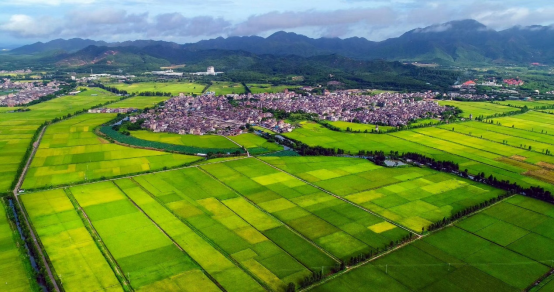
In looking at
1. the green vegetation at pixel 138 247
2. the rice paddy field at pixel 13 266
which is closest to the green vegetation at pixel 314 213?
the green vegetation at pixel 138 247

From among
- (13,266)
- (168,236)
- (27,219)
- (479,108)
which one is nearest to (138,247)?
(168,236)

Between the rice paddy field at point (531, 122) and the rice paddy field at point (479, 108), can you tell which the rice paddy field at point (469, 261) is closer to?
the rice paddy field at point (531, 122)

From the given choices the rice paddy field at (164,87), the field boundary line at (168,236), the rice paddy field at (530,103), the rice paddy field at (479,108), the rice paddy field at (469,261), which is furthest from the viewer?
the rice paddy field at (164,87)

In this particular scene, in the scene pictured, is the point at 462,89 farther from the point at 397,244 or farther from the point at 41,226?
the point at 41,226

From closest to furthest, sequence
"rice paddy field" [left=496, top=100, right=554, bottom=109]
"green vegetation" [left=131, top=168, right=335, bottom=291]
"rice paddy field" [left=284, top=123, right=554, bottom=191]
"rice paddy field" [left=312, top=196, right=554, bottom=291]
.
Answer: "rice paddy field" [left=312, top=196, right=554, bottom=291] → "green vegetation" [left=131, top=168, right=335, bottom=291] → "rice paddy field" [left=284, top=123, right=554, bottom=191] → "rice paddy field" [left=496, top=100, right=554, bottom=109]

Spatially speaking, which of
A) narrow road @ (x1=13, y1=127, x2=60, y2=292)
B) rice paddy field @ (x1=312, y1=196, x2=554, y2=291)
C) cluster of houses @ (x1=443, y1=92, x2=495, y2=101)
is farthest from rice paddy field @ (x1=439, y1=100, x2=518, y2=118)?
narrow road @ (x1=13, y1=127, x2=60, y2=292)

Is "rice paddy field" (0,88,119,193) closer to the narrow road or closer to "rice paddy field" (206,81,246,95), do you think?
the narrow road
